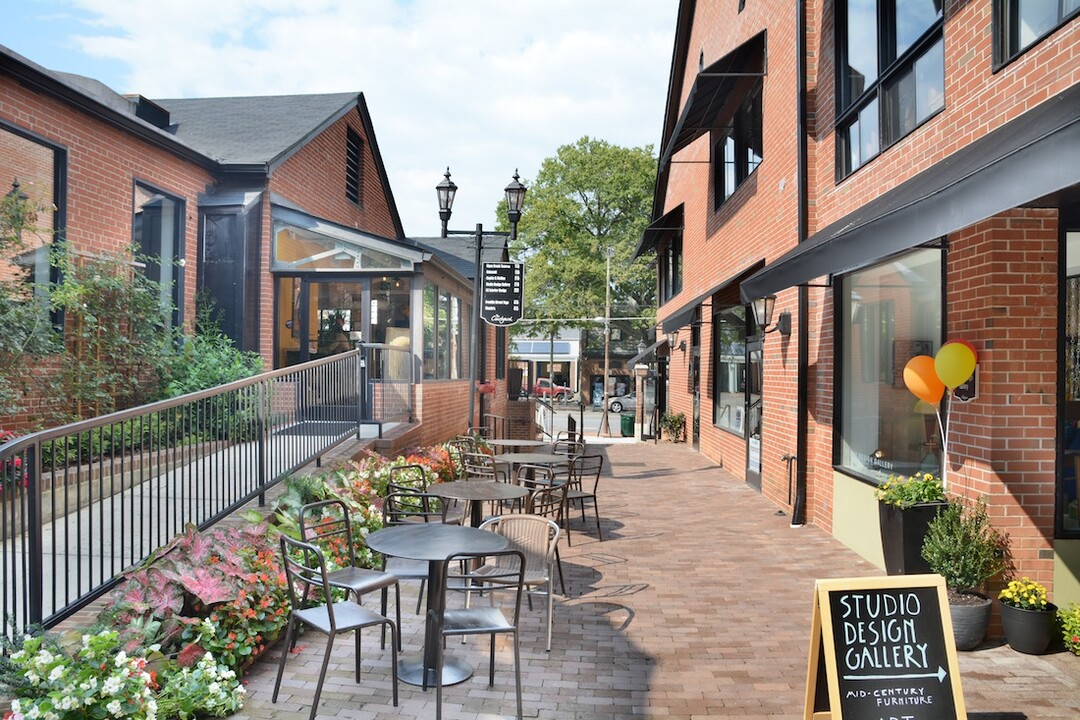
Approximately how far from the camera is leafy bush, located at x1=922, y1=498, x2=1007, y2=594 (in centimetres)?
482

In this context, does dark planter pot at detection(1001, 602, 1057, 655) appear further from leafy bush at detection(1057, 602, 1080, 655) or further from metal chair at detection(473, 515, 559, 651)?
metal chair at detection(473, 515, 559, 651)

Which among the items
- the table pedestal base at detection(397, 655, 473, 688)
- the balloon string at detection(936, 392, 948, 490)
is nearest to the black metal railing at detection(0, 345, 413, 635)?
the table pedestal base at detection(397, 655, 473, 688)

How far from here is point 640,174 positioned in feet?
137

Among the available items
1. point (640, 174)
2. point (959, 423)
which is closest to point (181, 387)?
point (959, 423)

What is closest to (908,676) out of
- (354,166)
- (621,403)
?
(354,166)

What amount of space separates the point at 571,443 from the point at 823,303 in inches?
143

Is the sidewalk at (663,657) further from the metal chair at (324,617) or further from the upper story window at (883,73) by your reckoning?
the upper story window at (883,73)

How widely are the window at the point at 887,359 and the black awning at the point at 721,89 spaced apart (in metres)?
4.27

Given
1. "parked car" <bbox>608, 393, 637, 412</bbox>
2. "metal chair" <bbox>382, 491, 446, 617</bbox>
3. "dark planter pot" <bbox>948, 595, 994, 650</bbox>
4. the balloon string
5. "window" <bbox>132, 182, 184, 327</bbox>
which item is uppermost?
"window" <bbox>132, 182, 184, 327</bbox>

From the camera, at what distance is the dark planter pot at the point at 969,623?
15.5 feet

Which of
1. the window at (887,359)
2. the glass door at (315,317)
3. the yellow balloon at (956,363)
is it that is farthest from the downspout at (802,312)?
the glass door at (315,317)

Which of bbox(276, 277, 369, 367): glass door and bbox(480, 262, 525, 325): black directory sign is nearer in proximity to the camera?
bbox(480, 262, 525, 325): black directory sign

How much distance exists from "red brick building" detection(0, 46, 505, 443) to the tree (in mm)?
24810

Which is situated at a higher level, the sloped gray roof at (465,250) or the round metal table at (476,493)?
the sloped gray roof at (465,250)
